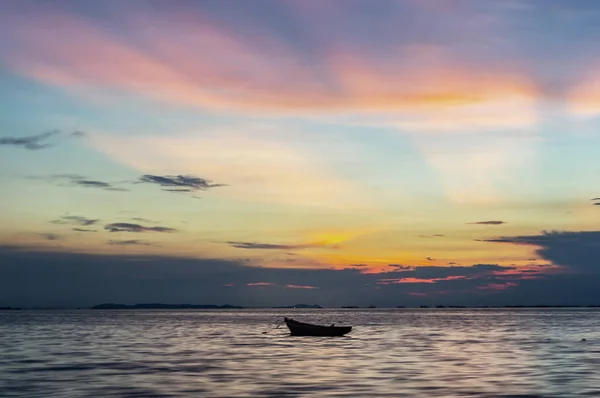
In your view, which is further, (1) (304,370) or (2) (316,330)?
(2) (316,330)

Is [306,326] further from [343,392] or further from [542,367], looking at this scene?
[343,392]

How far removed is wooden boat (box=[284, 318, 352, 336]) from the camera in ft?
375

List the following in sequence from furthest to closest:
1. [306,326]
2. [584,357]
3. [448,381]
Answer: [306,326] < [584,357] < [448,381]

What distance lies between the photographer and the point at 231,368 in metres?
66.2

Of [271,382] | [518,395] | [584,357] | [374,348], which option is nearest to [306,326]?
[374,348]

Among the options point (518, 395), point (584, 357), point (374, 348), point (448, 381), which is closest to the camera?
point (518, 395)

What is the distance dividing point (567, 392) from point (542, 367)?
17006mm

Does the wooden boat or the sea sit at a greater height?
the wooden boat

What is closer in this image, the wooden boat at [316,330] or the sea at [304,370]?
the sea at [304,370]

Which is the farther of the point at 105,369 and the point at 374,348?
the point at 374,348

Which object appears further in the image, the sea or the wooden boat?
the wooden boat

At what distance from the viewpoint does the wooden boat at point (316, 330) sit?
114 meters

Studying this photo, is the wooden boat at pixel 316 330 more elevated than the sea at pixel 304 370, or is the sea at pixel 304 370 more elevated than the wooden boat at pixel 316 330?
the wooden boat at pixel 316 330

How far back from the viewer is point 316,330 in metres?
115
